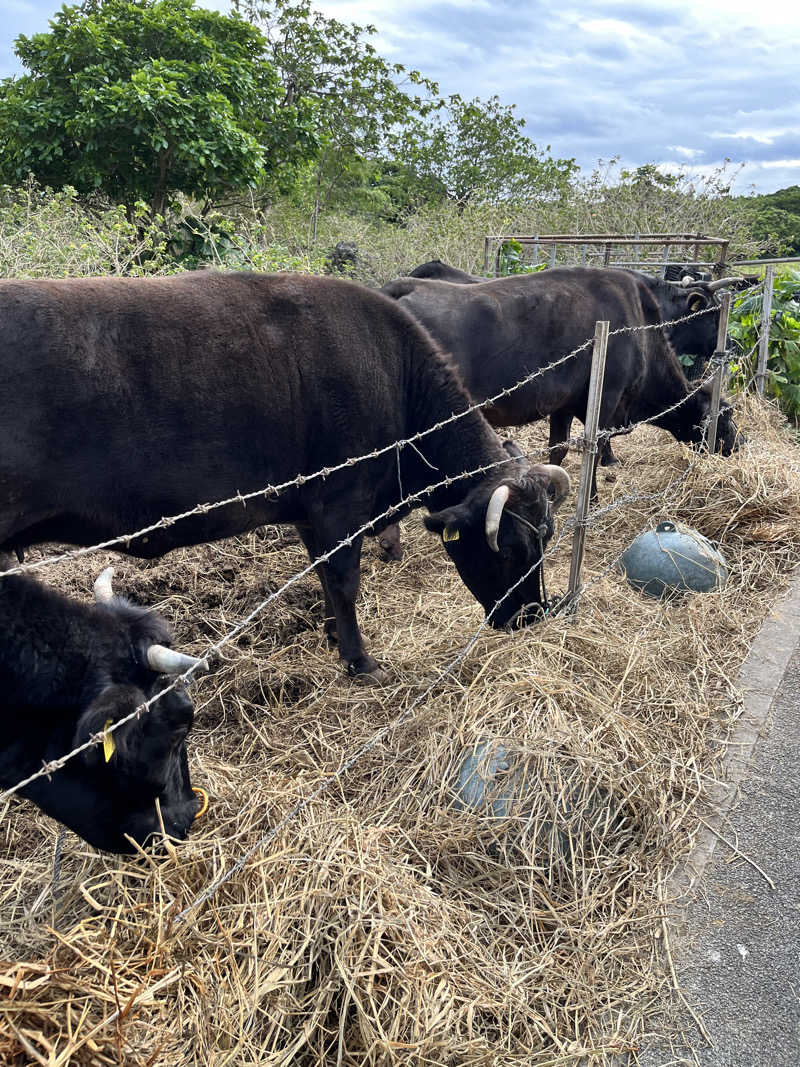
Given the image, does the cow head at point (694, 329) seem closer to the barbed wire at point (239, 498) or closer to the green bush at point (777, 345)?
the green bush at point (777, 345)

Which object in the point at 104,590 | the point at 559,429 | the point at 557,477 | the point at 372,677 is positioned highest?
the point at 104,590

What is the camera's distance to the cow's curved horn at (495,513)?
4.00m

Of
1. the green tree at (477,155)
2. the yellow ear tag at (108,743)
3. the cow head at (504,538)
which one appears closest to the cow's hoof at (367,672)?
the cow head at (504,538)

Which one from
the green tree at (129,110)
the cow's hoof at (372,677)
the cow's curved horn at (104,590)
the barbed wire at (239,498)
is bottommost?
the cow's hoof at (372,677)

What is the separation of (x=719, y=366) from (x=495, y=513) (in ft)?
12.4

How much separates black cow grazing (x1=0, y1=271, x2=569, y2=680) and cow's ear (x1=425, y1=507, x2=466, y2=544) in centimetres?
1

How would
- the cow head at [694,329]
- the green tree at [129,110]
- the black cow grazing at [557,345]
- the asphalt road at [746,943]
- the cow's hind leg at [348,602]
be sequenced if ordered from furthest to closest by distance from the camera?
the green tree at [129,110] < the cow head at [694,329] < the black cow grazing at [557,345] < the cow's hind leg at [348,602] < the asphalt road at [746,943]

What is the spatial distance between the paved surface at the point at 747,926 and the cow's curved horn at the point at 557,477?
1603mm

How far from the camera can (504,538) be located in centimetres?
419

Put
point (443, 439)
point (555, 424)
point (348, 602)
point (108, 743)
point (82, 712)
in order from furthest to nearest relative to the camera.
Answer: point (555, 424)
point (443, 439)
point (348, 602)
point (82, 712)
point (108, 743)

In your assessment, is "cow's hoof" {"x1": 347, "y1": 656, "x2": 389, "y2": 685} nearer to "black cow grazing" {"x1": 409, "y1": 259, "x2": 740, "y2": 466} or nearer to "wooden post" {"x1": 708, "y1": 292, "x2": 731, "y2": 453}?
"wooden post" {"x1": 708, "y1": 292, "x2": 731, "y2": 453}

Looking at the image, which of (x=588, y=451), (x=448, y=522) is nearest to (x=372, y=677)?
(x=448, y=522)

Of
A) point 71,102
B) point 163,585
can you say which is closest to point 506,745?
point 163,585

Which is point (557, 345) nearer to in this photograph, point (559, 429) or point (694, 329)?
point (559, 429)
